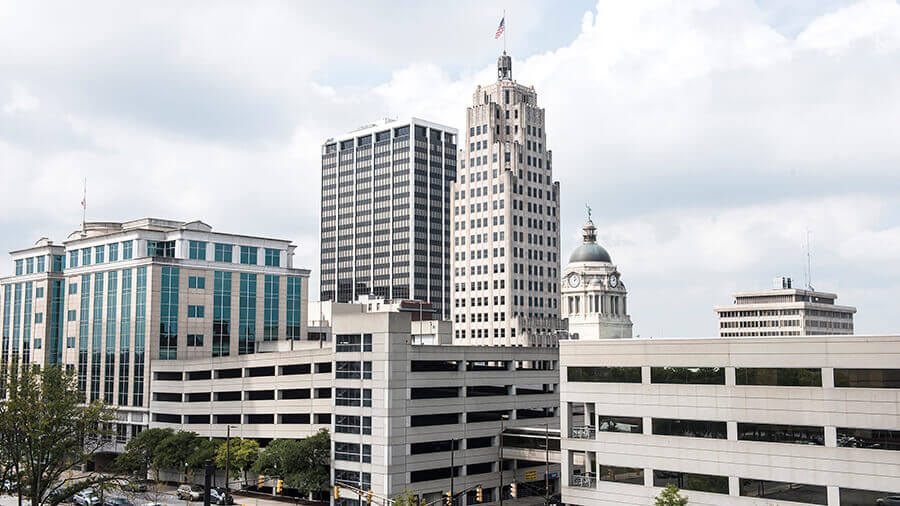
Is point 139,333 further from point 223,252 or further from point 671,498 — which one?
point 671,498

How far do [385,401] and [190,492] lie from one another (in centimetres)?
3097

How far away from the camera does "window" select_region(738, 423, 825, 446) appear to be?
66062mm

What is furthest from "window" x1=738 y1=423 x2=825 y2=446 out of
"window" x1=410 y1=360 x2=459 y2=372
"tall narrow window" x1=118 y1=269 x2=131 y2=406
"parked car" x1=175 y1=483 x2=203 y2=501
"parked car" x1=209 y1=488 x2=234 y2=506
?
"tall narrow window" x1=118 y1=269 x2=131 y2=406

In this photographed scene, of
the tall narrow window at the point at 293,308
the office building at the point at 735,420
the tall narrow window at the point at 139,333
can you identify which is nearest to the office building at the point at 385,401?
the tall narrow window at the point at 139,333

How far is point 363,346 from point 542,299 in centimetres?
10679

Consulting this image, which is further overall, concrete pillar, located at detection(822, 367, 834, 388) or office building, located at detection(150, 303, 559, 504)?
office building, located at detection(150, 303, 559, 504)

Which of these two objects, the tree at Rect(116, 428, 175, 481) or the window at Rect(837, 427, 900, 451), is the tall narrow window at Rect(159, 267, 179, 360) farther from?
the window at Rect(837, 427, 900, 451)

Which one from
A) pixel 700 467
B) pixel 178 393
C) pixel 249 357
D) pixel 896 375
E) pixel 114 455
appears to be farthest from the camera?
pixel 114 455

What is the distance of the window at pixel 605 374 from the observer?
77125mm

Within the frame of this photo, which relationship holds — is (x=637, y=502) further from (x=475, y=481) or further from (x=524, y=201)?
(x=524, y=201)

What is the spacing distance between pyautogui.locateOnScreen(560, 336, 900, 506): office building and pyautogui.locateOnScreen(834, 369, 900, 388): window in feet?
0.25

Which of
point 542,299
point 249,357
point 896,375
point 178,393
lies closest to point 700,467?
point 896,375

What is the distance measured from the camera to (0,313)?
506 feet

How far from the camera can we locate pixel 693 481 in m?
72.1
